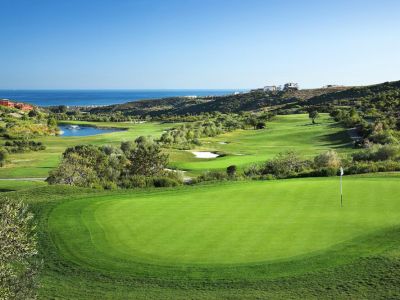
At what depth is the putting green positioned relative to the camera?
12.4 meters

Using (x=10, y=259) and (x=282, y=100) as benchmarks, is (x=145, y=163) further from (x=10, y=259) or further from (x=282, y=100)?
(x=282, y=100)

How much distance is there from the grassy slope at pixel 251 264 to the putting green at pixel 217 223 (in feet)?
0.12

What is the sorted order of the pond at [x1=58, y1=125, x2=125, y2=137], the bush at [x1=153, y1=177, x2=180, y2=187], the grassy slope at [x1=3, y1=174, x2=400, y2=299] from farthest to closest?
the pond at [x1=58, y1=125, x2=125, y2=137] → the bush at [x1=153, y1=177, x2=180, y2=187] → the grassy slope at [x1=3, y1=174, x2=400, y2=299]

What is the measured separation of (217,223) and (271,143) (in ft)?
177

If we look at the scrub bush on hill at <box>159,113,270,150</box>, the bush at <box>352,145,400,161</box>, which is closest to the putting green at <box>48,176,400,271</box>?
the bush at <box>352,145,400,161</box>

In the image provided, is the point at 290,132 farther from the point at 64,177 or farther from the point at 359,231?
the point at 359,231

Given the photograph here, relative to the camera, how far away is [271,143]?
6762cm

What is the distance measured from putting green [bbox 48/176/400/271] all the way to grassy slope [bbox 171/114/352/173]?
24531 mm

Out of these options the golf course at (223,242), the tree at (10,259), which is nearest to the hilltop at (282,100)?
the golf course at (223,242)

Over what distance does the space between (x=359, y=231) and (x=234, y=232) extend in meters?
3.48

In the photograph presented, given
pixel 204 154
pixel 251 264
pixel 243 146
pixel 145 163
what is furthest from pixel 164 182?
pixel 243 146

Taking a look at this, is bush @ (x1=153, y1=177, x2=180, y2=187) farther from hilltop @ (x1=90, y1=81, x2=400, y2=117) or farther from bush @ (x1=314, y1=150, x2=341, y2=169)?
hilltop @ (x1=90, y1=81, x2=400, y2=117)

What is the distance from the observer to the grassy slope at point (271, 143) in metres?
47.9

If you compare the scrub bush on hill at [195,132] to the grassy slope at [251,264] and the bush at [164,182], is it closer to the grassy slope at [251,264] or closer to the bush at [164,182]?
the bush at [164,182]
